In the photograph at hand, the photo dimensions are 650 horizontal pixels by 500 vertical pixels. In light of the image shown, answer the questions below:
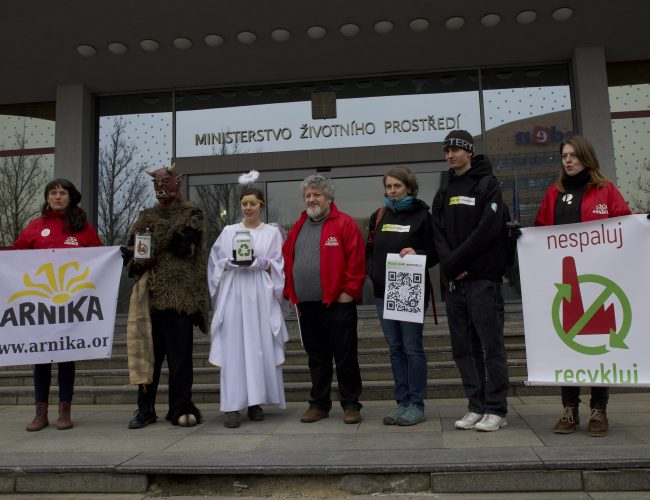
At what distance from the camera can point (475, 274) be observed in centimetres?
438

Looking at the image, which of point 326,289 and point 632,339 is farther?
point 326,289

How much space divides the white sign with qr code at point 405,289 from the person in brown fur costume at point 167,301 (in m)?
1.59

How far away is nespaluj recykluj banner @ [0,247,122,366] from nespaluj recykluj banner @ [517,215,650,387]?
3.43 meters

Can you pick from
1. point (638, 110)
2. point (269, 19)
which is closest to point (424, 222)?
point (269, 19)

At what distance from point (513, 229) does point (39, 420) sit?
4048 millimetres

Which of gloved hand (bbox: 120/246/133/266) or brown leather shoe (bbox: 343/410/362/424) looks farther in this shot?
gloved hand (bbox: 120/246/133/266)

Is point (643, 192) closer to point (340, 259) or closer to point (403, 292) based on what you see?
point (403, 292)

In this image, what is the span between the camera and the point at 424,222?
472 centimetres

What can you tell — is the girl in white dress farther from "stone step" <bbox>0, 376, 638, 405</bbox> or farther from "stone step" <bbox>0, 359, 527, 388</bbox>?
"stone step" <bbox>0, 359, 527, 388</bbox>

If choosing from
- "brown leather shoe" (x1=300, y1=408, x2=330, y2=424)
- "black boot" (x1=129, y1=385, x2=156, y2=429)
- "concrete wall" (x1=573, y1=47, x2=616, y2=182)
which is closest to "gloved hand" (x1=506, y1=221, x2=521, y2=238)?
"brown leather shoe" (x1=300, y1=408, x2=330, y2=424)

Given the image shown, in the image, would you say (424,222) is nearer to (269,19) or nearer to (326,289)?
(326,289)

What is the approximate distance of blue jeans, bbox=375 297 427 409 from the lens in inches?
183

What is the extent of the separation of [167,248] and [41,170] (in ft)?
22.3

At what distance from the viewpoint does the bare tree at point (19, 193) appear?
10477 mm
